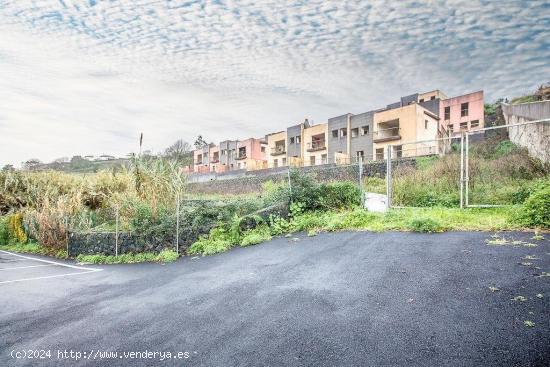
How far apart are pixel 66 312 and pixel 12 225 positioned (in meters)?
12.4

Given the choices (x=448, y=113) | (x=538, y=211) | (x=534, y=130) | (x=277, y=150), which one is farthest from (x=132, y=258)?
(x=448, y=113)

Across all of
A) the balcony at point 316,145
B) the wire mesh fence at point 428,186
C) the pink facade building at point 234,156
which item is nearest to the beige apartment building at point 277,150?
the pink facade building at point 234,156

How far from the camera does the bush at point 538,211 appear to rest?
6.41 metres

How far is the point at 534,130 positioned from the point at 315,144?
32.5m

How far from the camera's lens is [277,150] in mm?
50156

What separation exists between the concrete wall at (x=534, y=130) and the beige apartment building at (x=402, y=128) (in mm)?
7634

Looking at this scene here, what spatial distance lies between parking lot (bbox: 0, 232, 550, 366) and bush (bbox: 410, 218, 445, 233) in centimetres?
39

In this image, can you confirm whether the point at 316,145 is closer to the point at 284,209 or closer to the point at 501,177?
the point at 284,209

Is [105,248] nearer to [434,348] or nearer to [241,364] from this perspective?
[241,364]

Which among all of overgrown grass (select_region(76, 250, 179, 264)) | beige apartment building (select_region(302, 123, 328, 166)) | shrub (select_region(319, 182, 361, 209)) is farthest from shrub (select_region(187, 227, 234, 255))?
beige apartment building (select_region(302, 123, 328, 166))

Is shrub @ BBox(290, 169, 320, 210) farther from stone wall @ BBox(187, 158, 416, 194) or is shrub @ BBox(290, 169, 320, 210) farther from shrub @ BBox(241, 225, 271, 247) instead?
stone wall @ BBox(187, 158, 416, 194)

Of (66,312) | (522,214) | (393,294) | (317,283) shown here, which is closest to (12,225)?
(66,312)

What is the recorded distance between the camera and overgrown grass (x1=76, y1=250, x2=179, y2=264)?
8.65m

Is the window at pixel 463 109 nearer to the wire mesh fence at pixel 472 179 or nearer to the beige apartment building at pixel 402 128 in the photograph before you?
the beige apartment building at pixel 402 128
